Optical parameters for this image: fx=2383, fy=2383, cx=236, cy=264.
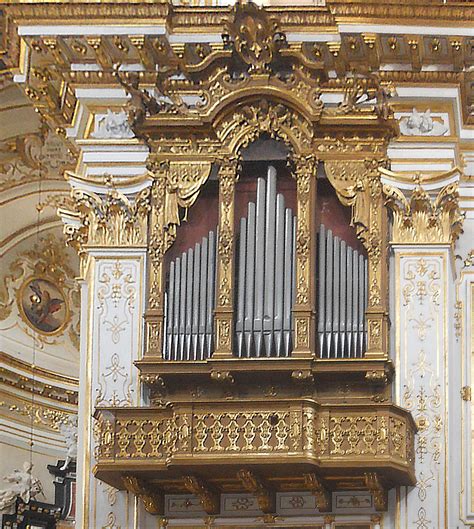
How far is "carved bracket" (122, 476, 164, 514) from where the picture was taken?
24.4m

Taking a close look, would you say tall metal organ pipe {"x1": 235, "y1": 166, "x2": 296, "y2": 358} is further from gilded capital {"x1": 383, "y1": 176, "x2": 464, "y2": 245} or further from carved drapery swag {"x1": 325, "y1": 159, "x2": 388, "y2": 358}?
gilded capital {"x1": 383, "y1": 176, "x2": 464, "y2": 245}

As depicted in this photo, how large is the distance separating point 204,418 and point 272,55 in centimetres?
405

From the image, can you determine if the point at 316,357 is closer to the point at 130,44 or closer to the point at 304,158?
the point at 304,158

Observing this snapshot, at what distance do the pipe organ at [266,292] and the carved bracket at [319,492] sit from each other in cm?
133

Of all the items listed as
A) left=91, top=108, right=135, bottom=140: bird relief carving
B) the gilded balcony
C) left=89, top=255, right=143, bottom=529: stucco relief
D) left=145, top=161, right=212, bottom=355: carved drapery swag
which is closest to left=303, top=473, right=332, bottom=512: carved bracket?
the gilded balcony

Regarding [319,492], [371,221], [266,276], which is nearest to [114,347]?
[266,276]

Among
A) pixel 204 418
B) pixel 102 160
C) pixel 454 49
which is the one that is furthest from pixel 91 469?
pixel 454 49

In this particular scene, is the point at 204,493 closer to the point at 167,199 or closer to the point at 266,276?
the point at 266,276

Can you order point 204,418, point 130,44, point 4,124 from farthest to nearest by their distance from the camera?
point 4,124, point 130,44, point 204,418

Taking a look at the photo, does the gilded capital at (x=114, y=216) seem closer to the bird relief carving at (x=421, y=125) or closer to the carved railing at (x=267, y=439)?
the carved railing at (x=267, y=439)

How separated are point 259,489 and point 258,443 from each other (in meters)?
0.73

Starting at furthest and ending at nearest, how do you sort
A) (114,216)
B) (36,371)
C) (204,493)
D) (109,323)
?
1. (36,371)
2. (114,216)
3. (109,323)
4. (204,493)

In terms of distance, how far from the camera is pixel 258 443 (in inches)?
941

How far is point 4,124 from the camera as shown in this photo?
100 feet
